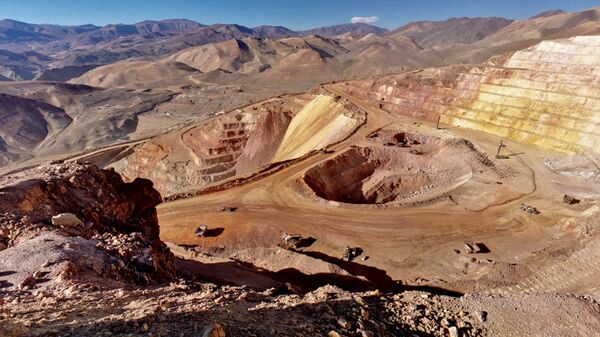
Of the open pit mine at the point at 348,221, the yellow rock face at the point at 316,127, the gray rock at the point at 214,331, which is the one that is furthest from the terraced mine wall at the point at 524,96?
the gray rock at the point at 214,331

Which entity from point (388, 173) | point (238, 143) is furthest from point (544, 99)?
point (238, 143)

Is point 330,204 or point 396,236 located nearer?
point 396,236

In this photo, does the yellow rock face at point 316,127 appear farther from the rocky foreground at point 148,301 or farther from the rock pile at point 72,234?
the rocky foreground at point 148,301

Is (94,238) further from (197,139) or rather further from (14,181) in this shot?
(197,139)

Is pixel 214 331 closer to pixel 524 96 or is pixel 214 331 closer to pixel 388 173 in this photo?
pixel 388 173

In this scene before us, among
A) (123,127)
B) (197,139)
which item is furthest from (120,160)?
(123,127)

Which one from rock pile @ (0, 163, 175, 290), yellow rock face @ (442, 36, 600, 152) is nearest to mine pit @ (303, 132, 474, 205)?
yellow rock face @ (442, 36, 600, 152)
